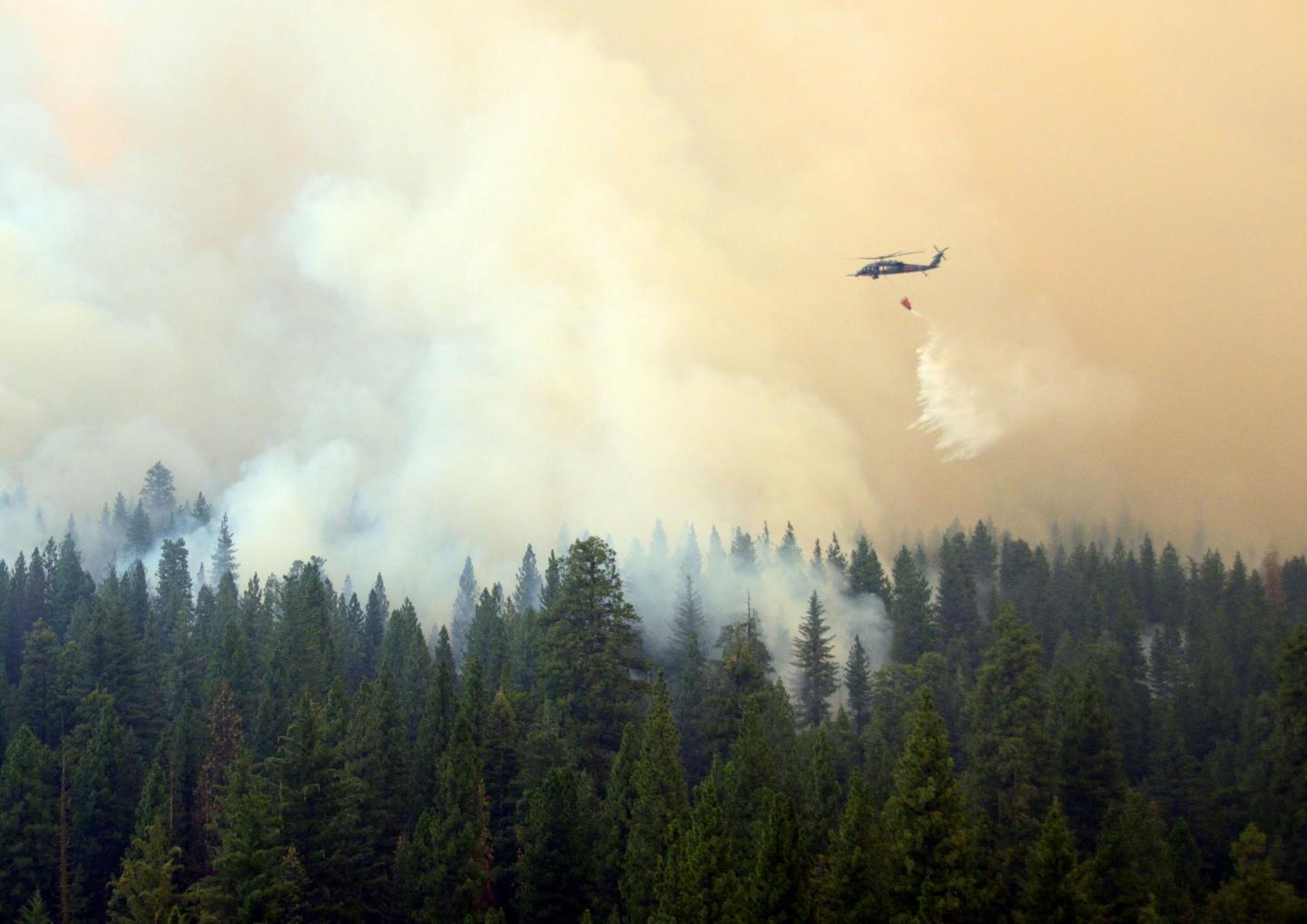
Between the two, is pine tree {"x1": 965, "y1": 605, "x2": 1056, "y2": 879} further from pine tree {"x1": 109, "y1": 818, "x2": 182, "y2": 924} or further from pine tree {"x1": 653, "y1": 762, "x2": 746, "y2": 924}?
pine tree {"x1": 109, "y1": 818, "x2": 182, "y2": 924}

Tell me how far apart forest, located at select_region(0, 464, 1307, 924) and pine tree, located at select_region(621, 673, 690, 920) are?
242 mm

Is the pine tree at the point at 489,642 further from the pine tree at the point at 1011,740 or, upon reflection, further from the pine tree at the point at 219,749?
the pine tree at the point at 1011,740

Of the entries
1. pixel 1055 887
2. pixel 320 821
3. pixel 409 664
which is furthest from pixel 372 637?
pixel 1055 887

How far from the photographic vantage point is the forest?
2571 inches

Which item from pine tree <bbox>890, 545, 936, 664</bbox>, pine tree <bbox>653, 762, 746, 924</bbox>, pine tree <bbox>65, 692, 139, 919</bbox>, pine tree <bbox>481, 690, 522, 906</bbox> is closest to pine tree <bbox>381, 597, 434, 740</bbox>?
pine tree <bbox>481, 690, 522, 906</bbox>

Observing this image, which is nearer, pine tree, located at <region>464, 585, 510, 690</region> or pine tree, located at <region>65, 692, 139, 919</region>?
pine tree, located at <region>65, 692, 139, 919</region>

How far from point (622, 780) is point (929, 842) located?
2663 centimetres

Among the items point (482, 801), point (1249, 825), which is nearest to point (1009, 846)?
point (1249, 825)

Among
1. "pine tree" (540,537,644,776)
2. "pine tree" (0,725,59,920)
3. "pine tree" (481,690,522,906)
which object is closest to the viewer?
"pine tree" (0,725,59,920)

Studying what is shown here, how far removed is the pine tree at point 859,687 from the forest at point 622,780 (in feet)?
1.62

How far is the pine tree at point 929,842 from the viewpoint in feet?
202

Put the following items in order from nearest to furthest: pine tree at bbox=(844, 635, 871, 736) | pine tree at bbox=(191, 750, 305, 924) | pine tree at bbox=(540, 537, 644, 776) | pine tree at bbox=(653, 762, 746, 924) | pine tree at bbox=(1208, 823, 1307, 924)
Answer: pine tree at bbox=(653, 762, 746, 924) < pine tree at bbox=(1208, 823, 1307, 924) < pine tree at bbox=(191, 750, 305, 924) < pine tree at bbox=(540, 537, 644, 776) < pine tree at bbox=(844, 635, 871, 736)

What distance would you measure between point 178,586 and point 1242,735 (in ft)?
520

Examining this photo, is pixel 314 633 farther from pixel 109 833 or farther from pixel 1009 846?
pixel 1009 846
